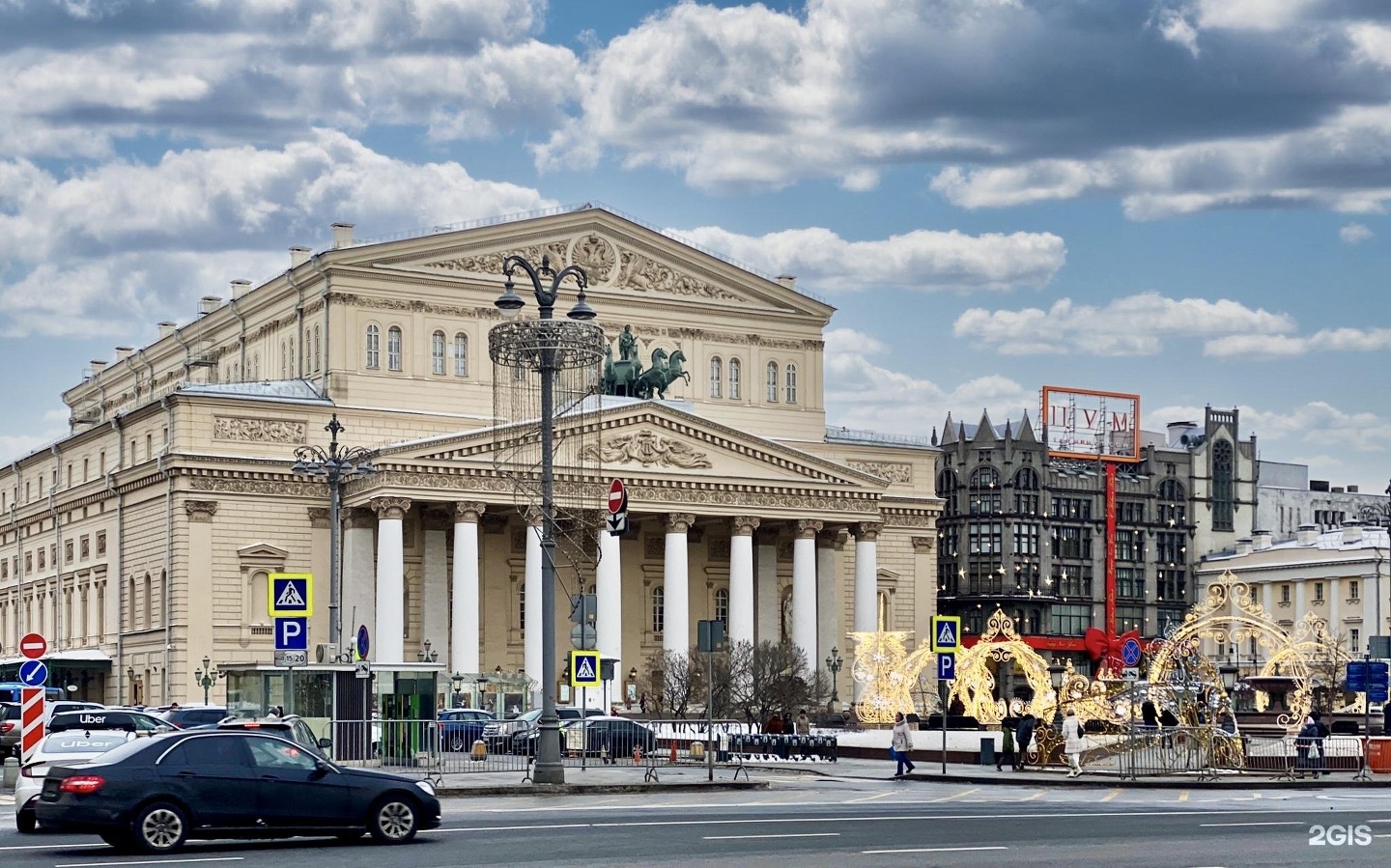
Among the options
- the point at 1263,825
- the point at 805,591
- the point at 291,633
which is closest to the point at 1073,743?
the point at 291,633

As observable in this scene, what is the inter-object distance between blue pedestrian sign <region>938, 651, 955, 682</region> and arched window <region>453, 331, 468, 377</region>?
46.0m

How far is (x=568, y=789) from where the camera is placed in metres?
41.7

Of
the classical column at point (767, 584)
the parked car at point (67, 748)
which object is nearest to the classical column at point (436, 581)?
the classical column at point (767, 584)

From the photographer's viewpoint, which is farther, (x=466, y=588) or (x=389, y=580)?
(x=466, y=588)

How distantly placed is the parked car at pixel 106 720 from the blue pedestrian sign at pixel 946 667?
17089mm

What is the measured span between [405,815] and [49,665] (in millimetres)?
65812

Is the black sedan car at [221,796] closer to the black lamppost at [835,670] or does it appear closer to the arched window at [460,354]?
the black lamppost at [835,670]

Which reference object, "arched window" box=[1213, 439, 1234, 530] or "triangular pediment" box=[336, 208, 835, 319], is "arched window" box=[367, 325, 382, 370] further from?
"arched window" box=[1213, 439, 1234, 530]

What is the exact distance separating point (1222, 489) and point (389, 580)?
77.2m

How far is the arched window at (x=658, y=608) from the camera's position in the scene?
9650cm

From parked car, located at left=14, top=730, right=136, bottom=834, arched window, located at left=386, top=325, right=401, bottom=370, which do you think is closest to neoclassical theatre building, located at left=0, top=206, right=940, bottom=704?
arched window, located at left=386, top=325, right=401, bottom=370

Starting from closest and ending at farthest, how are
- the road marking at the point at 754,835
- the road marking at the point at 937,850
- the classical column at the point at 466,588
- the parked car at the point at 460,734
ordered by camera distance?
1. the road marking at the point at 937,850
2. the road marking at the point at 754,835
3. the parked car at the point at 460,734
4. the classical column at the point at 466,588

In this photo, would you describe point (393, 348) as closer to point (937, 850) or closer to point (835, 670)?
point (835, 670)

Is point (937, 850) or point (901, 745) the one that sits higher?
point (937, 850)
